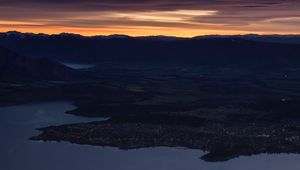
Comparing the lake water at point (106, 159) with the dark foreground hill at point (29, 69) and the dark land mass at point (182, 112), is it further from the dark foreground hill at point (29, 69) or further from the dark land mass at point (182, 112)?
the dark foreground hill at point (29, 69)

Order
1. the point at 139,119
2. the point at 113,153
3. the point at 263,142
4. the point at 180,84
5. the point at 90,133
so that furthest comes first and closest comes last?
the point at 180,84
the point at 139,119
the point at 90,133
the point at 263,142
the point at 113,153

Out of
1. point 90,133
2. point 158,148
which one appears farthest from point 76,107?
point 158,148

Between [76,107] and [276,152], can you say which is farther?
[76,107]

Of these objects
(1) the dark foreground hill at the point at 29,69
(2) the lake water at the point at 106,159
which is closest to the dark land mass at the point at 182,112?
(2) the lake water at the point at 106,159

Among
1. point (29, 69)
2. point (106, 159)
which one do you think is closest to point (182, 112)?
point (106, 159)

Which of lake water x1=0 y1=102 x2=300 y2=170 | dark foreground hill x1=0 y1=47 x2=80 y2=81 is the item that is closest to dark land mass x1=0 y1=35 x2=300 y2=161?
lake water x1=0 y1=102 x2=300 y2=170

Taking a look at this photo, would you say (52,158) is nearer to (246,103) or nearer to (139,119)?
(139,119)

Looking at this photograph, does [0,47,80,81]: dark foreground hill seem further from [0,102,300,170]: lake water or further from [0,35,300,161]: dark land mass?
[0,102,300,170]: lake water
